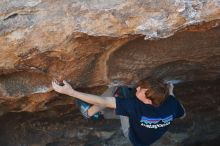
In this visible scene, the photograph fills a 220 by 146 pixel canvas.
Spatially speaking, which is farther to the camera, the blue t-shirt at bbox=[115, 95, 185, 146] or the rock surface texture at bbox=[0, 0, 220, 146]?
the blue t-shirt at bbox=[115, 95, 185, 146]

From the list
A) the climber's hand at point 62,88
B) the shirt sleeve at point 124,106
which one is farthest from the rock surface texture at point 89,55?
the shirt sleeve at point 124,106

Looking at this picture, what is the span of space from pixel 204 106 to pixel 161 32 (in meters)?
1.58

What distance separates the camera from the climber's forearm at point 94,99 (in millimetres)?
3053

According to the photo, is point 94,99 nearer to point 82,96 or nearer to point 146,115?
point 82,96

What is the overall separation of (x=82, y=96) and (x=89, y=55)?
10.5 inches

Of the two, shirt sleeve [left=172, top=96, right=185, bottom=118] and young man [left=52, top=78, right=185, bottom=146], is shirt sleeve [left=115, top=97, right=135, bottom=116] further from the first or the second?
shirt sleeve [left=172, top=96, right=185, bottom=118]

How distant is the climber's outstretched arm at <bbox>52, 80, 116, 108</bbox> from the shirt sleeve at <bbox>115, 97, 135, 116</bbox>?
0.12ft

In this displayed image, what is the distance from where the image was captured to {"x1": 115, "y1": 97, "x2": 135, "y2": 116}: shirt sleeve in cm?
314

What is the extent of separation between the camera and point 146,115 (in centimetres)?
320

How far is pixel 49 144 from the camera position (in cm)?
396

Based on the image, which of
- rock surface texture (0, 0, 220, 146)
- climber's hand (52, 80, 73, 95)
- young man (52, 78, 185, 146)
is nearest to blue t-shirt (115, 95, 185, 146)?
young man (52, 78, 185, 146)

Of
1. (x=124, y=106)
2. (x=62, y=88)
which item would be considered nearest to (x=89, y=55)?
(x=62, y=88)

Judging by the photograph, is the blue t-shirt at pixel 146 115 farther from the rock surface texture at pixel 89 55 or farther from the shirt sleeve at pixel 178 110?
the rock surface texture at pixel 89 55

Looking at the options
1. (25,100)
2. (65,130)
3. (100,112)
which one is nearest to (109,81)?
(100,112)
